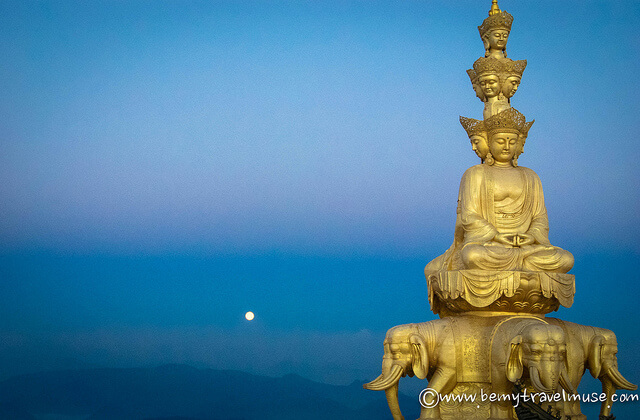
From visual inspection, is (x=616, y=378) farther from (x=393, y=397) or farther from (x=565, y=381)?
(x=393, y=397)

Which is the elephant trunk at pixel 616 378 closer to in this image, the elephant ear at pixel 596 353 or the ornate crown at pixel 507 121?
the elephant ear at pixel 596 353

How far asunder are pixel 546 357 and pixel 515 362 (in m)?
0.42

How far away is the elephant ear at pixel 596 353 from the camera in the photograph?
28.0ft

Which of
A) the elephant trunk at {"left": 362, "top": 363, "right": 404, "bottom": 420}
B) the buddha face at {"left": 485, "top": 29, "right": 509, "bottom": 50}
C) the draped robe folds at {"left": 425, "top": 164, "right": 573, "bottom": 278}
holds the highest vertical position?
the buddha face at {"left": 485, "top": 29, "right": 509, "bottom": 50}

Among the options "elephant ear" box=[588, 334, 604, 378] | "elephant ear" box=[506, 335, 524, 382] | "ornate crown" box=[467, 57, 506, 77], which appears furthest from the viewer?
"ornate crown" box=[467, 57, 506, 77]

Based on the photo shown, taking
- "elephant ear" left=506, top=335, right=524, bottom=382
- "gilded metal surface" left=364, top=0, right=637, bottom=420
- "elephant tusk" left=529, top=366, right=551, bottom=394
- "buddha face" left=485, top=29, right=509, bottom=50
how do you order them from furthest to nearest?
"buddha face" left=485, top=29, right=509, bottom=50
"gilded metal surface" left=364, top=0, right=637, bottom=420
"elephant ear" left=506, top=335, right=524, bottom=382
"elephant tusk" left=529, top=366, right=551, bottom=394

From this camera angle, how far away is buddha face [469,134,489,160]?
9.34 meters

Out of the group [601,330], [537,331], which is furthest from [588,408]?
[537,331]

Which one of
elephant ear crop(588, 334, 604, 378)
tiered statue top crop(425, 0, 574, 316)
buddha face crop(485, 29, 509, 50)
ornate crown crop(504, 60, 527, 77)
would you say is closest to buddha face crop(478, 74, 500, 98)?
tiered statue top crop(425, 0, 574, 316)

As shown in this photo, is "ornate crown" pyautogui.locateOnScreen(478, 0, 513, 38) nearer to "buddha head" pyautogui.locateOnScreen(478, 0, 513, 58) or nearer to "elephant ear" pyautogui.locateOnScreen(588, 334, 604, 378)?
"buddha head" pyautogui.locateOnScreen(478, 0, 513, 58)

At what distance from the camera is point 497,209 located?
30.2 ft

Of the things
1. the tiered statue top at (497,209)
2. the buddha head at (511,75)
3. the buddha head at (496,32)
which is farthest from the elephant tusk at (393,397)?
the buddha head at (496,32)

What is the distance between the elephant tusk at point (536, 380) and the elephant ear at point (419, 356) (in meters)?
1.16

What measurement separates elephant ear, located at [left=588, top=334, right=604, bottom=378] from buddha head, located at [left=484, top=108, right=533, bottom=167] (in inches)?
84.2
